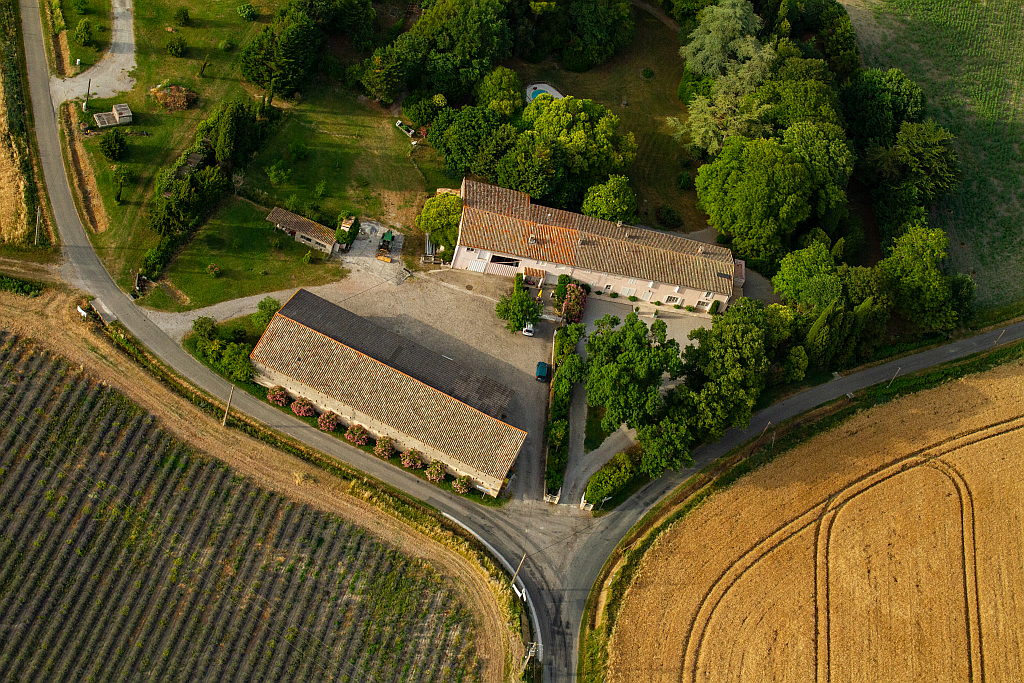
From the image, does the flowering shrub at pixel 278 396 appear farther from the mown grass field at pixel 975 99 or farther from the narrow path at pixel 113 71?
the mown grass field at pixel 975 99

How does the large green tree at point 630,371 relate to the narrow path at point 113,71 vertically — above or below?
below

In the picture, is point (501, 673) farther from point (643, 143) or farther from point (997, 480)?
point (643, 143)

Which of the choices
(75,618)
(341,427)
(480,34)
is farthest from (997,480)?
→ (75,618)

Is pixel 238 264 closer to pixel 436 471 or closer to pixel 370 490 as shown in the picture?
pixel 370 490

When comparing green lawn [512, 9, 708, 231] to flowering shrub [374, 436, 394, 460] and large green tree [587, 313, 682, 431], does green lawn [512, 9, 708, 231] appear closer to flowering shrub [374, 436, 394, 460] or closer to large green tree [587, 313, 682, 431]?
large green tree [587, 313, 682, 431]

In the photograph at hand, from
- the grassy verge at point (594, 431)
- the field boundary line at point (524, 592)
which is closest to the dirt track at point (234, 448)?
the field boundary line at point (524, 592)

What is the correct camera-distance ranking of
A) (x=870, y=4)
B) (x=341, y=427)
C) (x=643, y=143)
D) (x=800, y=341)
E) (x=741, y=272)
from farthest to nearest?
(x=870, y=4) → (x=643, y=143) → (x=741, y=272) → (x=800, y=341) → (x=341, y=427)
